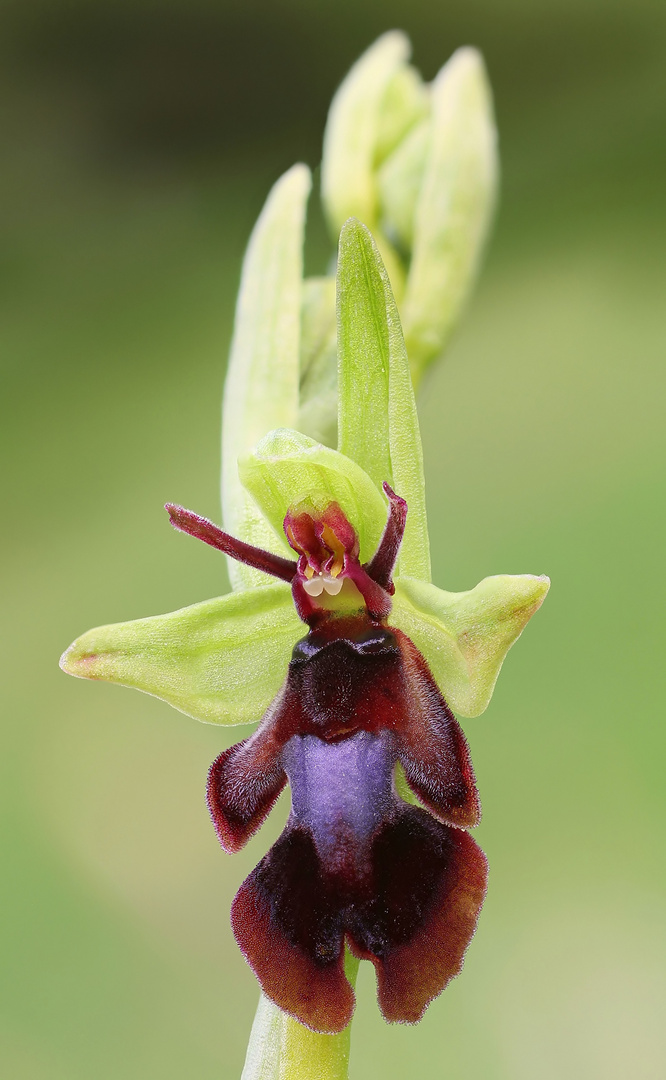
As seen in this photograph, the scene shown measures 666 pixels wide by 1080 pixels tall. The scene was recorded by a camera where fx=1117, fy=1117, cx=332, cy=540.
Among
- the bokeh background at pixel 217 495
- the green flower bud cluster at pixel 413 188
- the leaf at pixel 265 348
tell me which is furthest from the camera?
the bokeh background at pixel 217 495

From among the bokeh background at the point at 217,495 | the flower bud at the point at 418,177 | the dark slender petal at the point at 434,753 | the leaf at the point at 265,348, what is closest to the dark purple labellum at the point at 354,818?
the dark slender petal at the point at 434,753

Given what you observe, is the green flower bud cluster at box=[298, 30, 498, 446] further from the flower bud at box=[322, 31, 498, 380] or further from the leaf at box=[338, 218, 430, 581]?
the leaf at box=[338, 218, 430, 581]

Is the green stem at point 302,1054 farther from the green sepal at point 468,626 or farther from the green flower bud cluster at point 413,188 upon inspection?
the green flower bud cluster at point 413,188

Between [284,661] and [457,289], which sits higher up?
[457,289]

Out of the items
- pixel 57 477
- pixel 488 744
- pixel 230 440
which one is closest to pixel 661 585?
pixel 488 744

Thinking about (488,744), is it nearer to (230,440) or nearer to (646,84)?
(230,440)

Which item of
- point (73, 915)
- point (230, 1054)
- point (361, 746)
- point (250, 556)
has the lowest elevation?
point (230, 1054)
